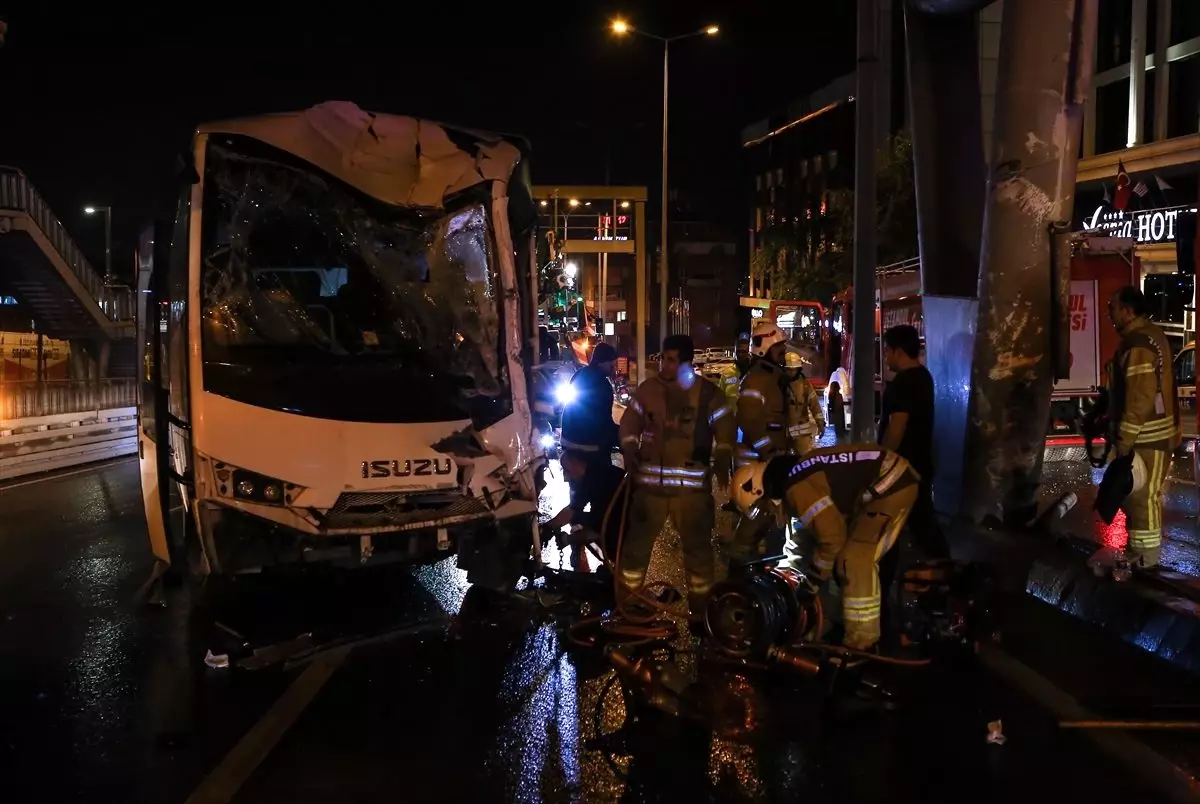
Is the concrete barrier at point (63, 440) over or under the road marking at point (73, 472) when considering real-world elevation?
A: over

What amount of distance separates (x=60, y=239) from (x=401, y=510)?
2572cm

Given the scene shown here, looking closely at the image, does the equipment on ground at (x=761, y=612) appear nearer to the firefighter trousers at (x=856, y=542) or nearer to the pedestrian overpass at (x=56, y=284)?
the firefighter trousers at (x=856, y=542)

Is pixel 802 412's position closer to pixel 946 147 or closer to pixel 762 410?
pixel 762 410

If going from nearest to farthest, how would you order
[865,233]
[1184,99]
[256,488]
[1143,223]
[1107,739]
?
[1107,739] < [256,488] < [865,233] < [1143,223] < [1184,99]

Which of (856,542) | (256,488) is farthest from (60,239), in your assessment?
(856,542)

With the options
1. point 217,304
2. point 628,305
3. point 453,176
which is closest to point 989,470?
point 453,176

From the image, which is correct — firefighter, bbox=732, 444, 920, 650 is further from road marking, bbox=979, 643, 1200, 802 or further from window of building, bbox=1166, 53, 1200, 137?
window of building, bbox=1166, 53, 1200, 137

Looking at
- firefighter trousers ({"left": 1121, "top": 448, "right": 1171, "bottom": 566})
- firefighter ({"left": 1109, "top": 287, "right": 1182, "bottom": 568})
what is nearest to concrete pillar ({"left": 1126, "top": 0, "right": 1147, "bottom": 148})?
firefighter ({"left": 1109, "top": 287, "right": 1182, "bottom": 568})

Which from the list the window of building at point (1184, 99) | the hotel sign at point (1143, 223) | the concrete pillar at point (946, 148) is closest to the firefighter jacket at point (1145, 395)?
the concrete pillar at point (946, 148)

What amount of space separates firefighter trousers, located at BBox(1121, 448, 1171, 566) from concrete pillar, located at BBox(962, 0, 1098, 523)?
4.72 ft

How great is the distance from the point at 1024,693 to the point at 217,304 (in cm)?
510

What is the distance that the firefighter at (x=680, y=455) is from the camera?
6348mm

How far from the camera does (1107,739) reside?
4734 millimetres

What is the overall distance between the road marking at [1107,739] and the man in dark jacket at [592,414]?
2984 mm
